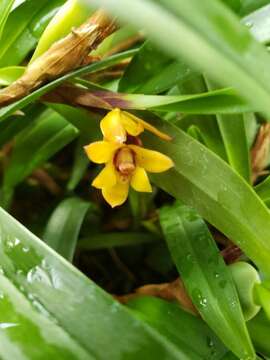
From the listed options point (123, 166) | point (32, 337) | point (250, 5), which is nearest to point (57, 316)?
point (32, 337)

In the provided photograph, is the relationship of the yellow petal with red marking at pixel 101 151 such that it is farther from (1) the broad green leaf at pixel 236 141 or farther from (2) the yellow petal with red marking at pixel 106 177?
(1) the broad green leaf at pixel 236 141

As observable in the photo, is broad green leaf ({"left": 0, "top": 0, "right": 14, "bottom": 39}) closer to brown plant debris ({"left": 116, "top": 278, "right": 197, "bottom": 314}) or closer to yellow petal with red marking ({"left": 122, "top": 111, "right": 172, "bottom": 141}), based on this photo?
yellow petal with red marking ({"left": 122, "top": 111, "right": 172, "bottom": 141})

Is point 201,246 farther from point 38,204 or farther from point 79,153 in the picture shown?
point 38,204

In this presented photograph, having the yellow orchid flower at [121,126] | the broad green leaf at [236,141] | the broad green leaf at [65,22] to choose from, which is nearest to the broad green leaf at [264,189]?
the broad green leaf at [236,141]

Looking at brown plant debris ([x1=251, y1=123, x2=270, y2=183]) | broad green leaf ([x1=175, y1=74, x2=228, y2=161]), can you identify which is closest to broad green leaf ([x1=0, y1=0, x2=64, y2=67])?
broad green leaf ([x1=175, y1=74, x2=228, y2=161])

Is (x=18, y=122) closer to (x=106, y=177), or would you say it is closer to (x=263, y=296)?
(x=106, y=177)
